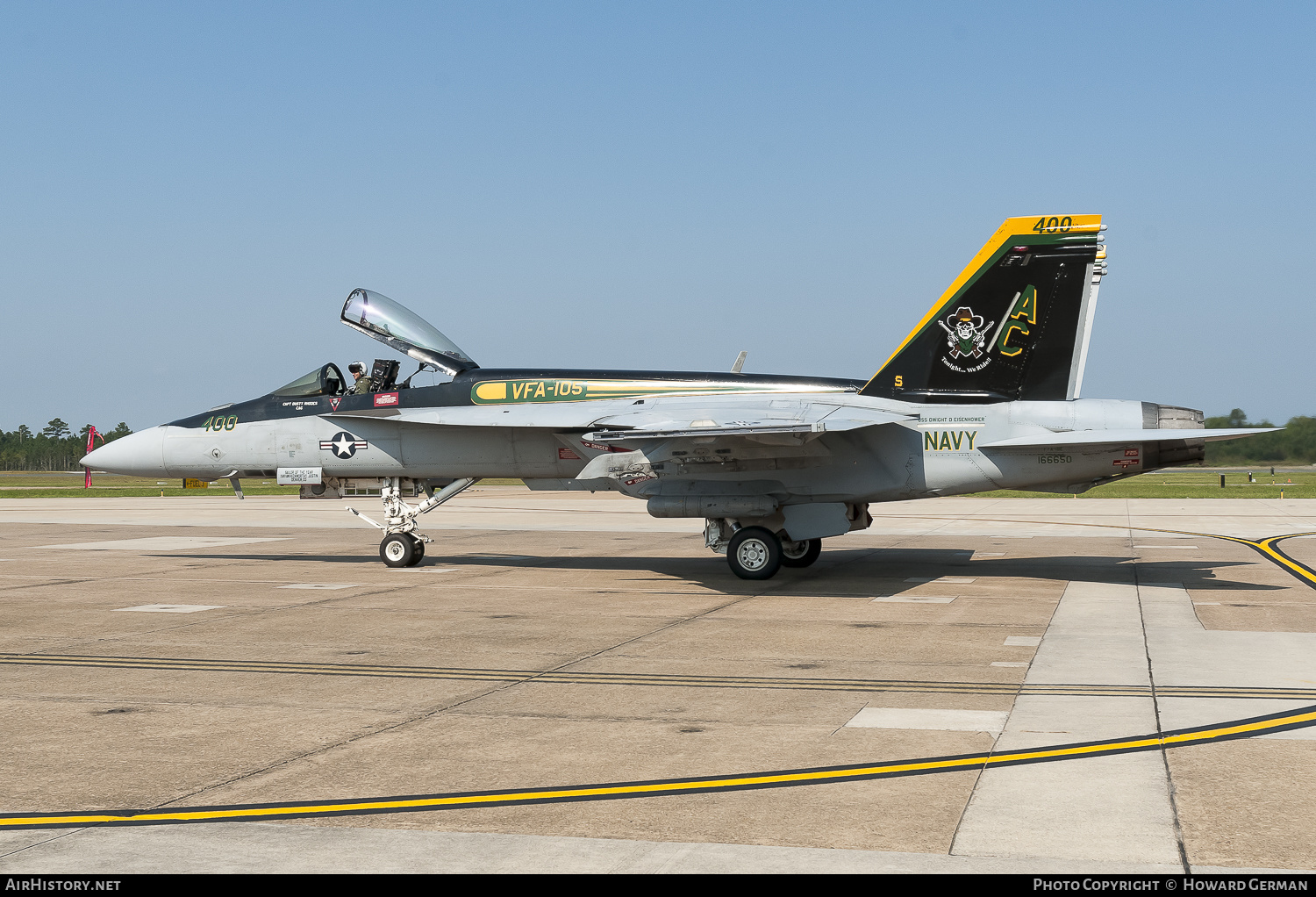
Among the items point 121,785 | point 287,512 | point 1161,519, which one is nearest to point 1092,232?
point 121,785

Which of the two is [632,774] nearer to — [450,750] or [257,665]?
[450,750]

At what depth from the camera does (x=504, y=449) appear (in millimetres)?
17312

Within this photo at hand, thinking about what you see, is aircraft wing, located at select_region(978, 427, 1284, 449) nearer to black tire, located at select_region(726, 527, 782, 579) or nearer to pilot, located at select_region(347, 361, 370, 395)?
black tire, located at select_region(726, 527, 782, 579)

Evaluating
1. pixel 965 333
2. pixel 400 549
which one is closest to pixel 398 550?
pixel 400 549

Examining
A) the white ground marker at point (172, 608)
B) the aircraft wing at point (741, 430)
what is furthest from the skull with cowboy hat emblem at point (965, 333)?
the white ground marker at point (172, 608)

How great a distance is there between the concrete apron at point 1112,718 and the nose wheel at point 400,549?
1025 centimetres

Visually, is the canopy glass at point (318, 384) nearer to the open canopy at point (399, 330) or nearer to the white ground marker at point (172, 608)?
the open canopy at point (399, 330)

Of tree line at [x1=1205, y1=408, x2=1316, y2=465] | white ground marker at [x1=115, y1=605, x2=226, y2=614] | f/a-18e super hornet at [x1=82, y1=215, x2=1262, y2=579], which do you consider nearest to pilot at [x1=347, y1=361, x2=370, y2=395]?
f/a-18e super hornet at [x1=82, y1=215, x2=1262, y2=579]

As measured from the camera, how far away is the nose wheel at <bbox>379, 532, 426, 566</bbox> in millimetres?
18406

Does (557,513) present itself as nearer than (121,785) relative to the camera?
No

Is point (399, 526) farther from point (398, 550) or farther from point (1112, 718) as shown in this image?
point (1112, 718)

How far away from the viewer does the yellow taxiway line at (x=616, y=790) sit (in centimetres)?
539

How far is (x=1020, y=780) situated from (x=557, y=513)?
100ft

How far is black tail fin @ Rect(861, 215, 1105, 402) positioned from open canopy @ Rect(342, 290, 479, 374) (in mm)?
7234
